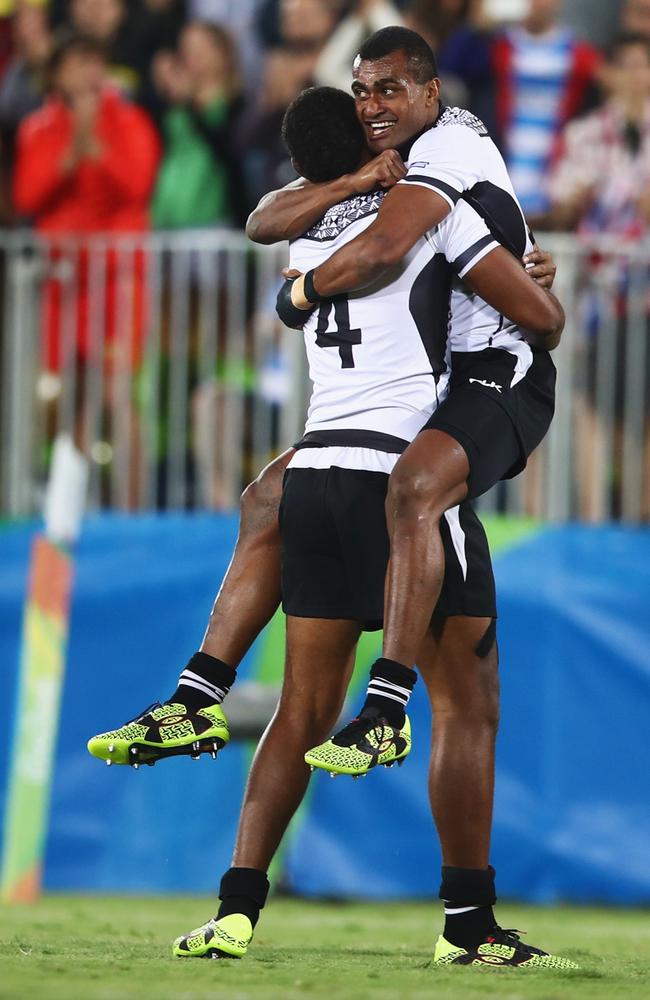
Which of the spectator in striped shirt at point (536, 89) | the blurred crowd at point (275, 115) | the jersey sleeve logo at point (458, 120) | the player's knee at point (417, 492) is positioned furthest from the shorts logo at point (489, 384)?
the spectator in striped shirt at point (536, 89)

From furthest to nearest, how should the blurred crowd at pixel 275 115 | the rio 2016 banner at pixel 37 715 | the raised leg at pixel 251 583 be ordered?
the blurred crowd at pixel 275 115 → the rio 2016 banner at pixel 37 715 → the raised leg at pixel 251 583

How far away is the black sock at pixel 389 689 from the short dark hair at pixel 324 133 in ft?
5.01

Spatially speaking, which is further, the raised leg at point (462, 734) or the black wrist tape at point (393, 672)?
the raised leg at point (462, 734)

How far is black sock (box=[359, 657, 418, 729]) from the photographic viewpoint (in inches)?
195

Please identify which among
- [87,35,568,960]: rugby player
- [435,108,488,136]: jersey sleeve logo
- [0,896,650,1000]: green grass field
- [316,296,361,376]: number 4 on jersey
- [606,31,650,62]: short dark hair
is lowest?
[0,896,650,1000]: green grass field

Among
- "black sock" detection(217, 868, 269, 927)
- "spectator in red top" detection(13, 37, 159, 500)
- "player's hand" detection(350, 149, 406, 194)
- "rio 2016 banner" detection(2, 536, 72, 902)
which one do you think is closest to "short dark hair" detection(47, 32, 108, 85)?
"spectator in red top" detection(13, 37, 159, 500)

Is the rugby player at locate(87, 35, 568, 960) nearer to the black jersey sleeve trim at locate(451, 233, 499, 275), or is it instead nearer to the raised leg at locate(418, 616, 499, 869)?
the raised leg at locate(418, 616, 499, 869)

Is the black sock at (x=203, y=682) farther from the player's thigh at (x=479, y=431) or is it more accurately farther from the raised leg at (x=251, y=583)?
the player's thigh at (x=479, y=431)

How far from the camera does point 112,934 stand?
6.82 metres

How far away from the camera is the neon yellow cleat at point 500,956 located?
5312 millimetres

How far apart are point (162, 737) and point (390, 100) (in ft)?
6.51

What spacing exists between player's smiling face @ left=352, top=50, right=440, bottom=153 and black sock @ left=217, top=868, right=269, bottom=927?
2209 millimetres

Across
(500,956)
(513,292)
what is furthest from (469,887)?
(513,292)

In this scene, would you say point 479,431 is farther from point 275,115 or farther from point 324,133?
point 275,115
